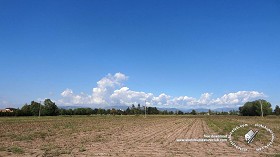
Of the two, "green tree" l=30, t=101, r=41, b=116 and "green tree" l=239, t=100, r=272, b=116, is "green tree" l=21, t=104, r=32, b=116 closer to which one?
"green tree" l=30, t=101, r=41, b=116

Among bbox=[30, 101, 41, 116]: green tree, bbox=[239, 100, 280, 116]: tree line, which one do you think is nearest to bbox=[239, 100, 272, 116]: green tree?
bbox=[239, 100, 280, 116]: tree line

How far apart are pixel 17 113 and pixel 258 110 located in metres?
119

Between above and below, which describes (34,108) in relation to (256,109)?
below

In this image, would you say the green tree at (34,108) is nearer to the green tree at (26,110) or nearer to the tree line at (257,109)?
the green tree at (26,110)

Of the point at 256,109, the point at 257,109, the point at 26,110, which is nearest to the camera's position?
the point at 26,110

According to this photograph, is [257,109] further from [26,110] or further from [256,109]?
[26,110]

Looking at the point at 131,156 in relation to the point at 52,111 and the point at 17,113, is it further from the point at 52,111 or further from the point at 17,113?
the point at 52,111

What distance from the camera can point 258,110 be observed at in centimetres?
16712

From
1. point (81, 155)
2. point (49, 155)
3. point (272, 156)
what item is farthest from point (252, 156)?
point (49, 155)

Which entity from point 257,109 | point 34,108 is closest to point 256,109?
point 257,109

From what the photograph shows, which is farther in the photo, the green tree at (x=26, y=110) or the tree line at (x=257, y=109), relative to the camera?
the tree line at (x=257, y=109)

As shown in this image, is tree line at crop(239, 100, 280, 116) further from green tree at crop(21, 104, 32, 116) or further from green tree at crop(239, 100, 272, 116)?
green tree at crop(21, 104, 32, 116)

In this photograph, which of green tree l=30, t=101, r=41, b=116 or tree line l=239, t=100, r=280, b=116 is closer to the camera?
green tree l=30, t=101, r=41, b=116

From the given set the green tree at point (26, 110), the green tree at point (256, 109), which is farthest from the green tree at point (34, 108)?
the green tree at point (256, 109)
